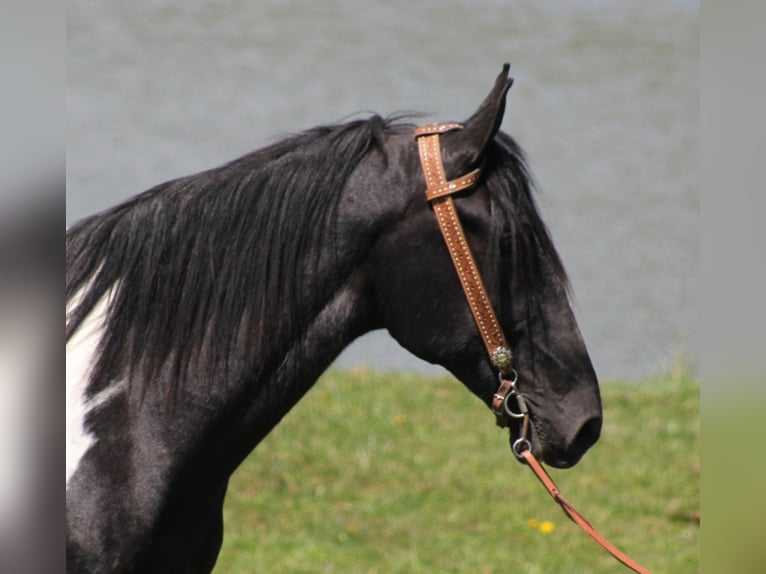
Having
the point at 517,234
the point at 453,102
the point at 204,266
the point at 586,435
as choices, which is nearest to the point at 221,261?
the point at 204,266

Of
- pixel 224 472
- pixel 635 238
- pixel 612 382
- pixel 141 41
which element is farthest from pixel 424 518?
pixel 141 41

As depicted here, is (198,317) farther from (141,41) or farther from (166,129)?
(141,41)

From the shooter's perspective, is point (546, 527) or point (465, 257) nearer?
point (465, 257)

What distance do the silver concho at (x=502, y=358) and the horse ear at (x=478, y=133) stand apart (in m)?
0.36

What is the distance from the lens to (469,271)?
2.08 metres

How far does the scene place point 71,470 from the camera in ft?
6.59

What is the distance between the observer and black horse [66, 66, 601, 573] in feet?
6.89

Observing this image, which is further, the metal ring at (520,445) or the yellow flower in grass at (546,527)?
the yellow flower in grass at (546,527)

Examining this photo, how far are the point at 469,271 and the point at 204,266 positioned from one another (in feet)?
1.72

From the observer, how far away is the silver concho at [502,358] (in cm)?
213

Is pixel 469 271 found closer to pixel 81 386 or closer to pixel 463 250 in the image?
pixel 463 250

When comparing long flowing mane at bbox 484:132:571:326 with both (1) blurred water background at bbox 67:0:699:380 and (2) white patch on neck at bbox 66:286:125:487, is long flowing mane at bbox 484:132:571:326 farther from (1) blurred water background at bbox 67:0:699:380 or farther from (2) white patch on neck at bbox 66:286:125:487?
(1) blurred water background at bbox 67:0:699:380

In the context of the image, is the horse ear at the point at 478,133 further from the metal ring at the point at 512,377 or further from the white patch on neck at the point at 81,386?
the white patch on neck at the point at 81,386

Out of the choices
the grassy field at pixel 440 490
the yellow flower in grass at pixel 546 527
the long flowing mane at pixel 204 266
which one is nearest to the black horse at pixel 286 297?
the long flowing mane at pixel 204 266
